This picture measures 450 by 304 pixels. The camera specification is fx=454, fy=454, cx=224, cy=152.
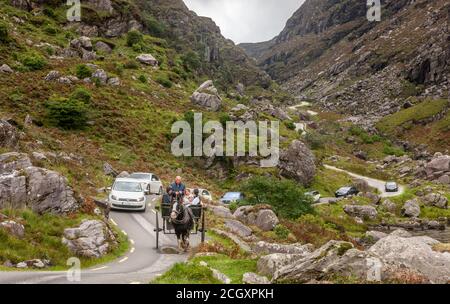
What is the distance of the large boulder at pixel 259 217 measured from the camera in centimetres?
2964

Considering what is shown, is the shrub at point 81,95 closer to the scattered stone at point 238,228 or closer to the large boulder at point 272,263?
the scattered stone at point 238,228

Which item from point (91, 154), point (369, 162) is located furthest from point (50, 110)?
point (369, 162)

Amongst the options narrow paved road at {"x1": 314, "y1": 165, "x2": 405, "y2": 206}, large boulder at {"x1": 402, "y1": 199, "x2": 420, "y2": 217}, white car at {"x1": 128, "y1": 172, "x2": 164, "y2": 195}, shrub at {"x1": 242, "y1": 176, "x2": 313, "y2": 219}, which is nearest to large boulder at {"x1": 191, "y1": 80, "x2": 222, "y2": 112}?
narrow paved road at {"x1": 314, "y1": 165, "x2": 405, "y2": 206}

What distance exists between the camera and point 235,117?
70.7 m

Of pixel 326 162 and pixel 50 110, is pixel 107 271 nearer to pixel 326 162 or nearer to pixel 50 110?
pixel 50 110

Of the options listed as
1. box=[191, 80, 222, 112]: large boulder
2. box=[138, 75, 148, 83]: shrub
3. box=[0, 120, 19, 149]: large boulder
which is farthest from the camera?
box=[191, 80, 222, 112]: large boulder

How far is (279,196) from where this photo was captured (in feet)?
144

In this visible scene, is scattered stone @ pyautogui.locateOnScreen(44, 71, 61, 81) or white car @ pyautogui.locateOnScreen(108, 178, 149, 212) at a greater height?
scattered stone @ pyautogui.locateOnScreen(44, 71, 61, 81)

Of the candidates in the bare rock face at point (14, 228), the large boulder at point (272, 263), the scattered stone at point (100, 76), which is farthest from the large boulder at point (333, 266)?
the scattered stone at point (100, 76)

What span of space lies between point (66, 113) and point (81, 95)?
219 inches

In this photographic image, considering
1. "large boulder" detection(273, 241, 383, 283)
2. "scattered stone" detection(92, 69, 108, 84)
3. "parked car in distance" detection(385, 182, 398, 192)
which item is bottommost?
"large boulder" detection(273, 241, 383, 283)

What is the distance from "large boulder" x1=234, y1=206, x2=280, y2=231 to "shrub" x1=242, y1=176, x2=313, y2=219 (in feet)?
34.6

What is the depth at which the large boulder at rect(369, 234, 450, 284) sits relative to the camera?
10587 mm

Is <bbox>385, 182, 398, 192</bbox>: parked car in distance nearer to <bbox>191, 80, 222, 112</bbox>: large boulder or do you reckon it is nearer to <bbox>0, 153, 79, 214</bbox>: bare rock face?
<bbox>191, 80, 222, 112</bbox>: large boulder
